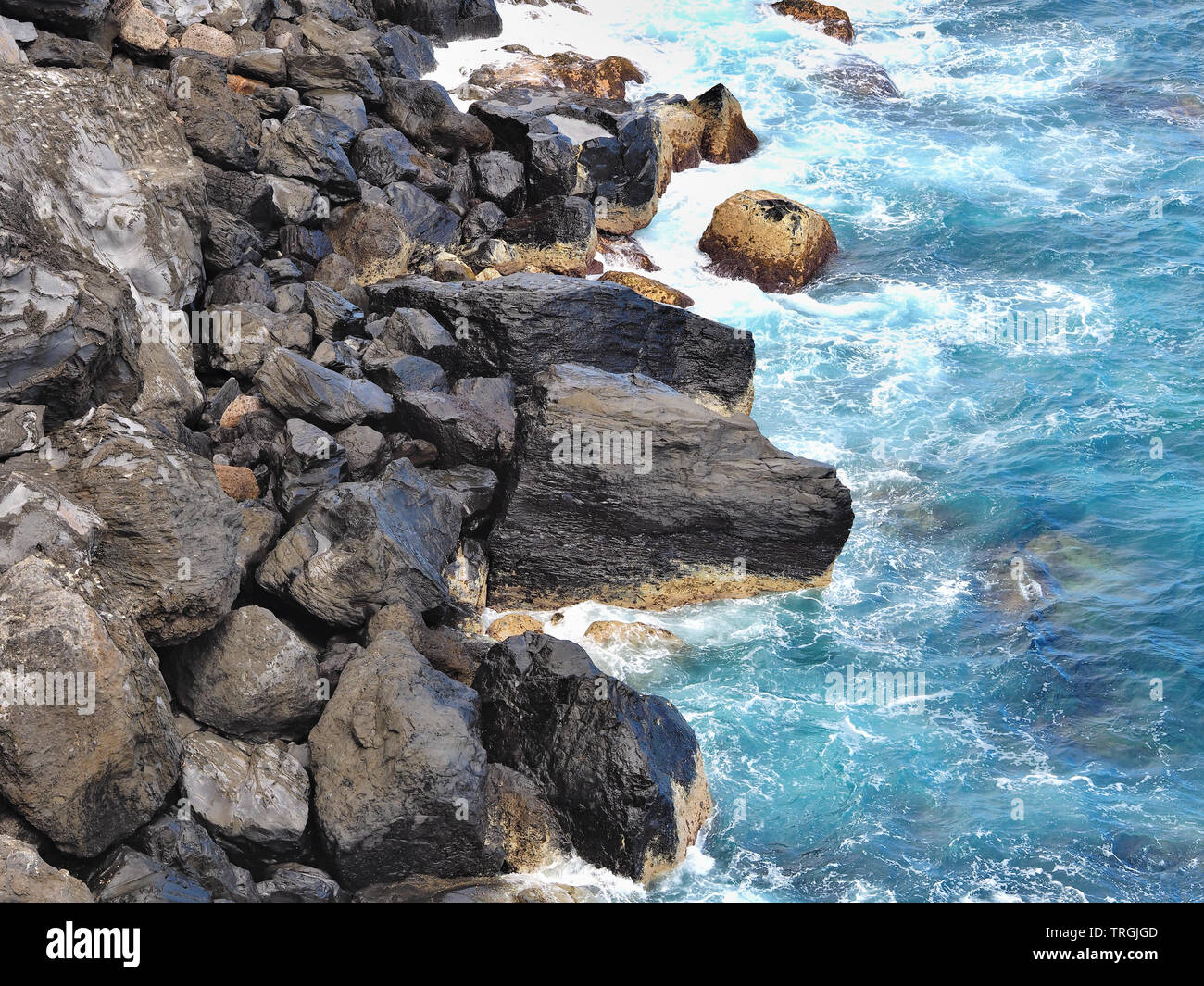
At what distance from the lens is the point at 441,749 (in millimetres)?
10883

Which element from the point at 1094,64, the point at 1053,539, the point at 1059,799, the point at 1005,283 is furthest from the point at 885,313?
the point at 1094,64

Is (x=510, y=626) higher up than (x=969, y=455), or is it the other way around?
(x=969, y=455)

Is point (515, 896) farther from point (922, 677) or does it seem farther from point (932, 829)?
point (922, 677)

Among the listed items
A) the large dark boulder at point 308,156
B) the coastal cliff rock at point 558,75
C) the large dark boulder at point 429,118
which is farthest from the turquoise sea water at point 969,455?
the large dark boulder at point 308,156

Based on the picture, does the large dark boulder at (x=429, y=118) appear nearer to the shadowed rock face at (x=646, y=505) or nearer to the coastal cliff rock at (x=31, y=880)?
the shadowed rock face at (x=646, y=505)

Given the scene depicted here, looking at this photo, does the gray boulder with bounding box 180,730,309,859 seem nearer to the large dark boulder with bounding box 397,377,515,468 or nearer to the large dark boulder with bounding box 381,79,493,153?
the large dark boulder with bounding box 397,377,515,468

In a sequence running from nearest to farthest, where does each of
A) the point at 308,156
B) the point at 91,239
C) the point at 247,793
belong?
the point at 247,793
the point at 91,239
the point at 308,156

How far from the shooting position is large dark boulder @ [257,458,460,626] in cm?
1265

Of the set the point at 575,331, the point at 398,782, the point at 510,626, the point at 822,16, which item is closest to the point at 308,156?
the point at 575,331

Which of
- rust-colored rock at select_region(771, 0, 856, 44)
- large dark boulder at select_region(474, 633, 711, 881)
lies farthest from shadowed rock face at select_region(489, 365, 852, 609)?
rust-colored rock at select_region(771, 0, 856, 44)

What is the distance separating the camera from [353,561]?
41.9 ft

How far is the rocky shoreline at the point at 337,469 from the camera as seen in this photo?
401 inches

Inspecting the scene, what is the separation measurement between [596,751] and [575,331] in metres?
7.68

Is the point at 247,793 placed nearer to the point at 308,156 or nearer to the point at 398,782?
the point at 398,782
